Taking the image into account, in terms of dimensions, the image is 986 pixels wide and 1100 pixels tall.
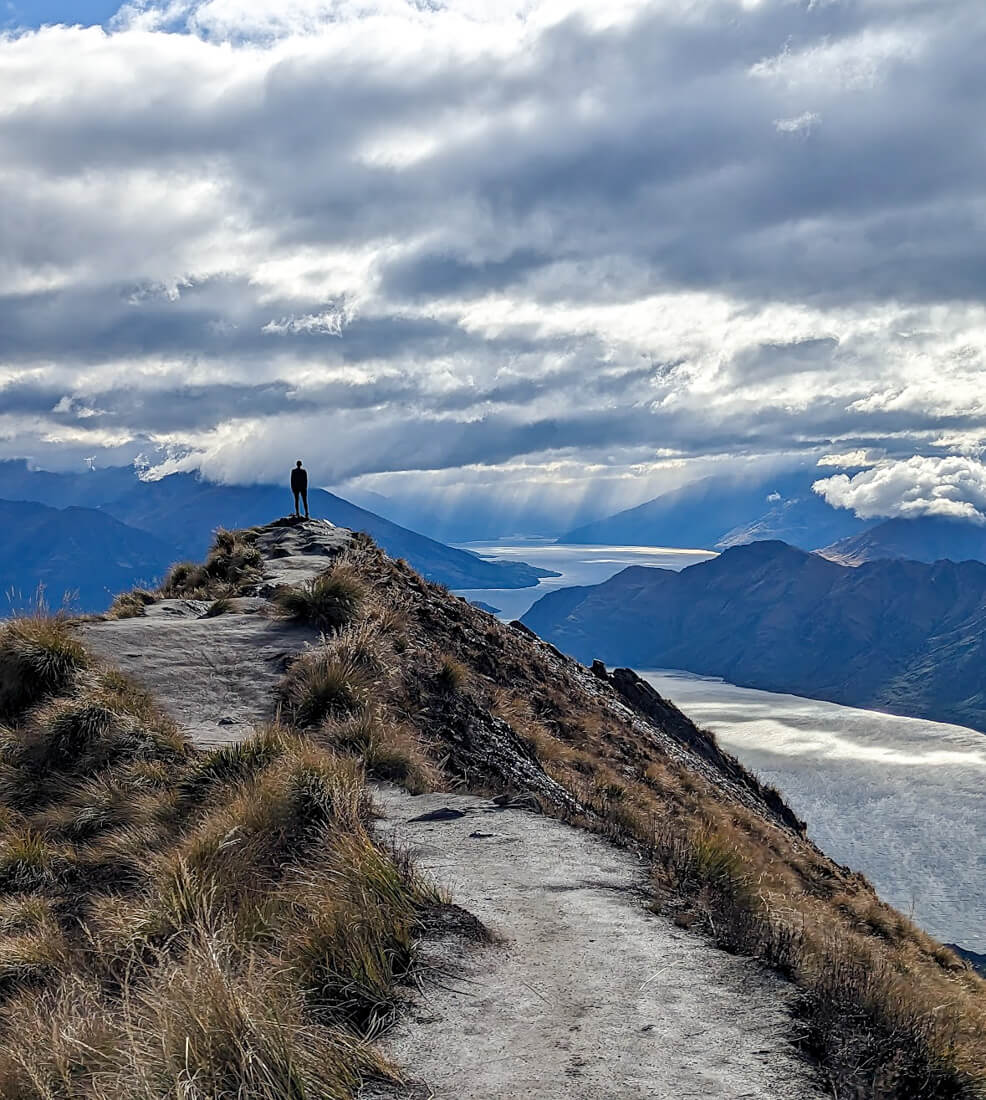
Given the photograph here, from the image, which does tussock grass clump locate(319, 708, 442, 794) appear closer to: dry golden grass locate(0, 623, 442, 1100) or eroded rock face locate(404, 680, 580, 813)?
dry golden grass locate(0, 623, 442, 1100)

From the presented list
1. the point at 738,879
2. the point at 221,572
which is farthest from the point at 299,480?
the point at 738,879

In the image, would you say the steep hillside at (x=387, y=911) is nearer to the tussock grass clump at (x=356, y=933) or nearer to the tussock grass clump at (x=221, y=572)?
the tussock grass clump at (x=356, y=933)

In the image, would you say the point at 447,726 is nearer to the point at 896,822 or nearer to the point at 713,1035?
the point at 713,1035

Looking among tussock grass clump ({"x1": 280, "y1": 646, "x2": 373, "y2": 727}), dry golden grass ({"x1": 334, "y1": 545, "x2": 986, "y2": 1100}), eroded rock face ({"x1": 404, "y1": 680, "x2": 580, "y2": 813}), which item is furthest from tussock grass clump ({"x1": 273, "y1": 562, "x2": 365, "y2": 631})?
eroded rock face ({"x1": 404, "y1": 680, "x2": 580, "y2": 813})

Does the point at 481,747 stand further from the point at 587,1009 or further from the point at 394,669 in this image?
the point at 587,1009

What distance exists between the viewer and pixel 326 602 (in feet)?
66.1

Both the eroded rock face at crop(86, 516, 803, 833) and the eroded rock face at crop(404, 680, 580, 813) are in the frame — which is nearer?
the eroded rock face at crop(404, 680, 580, 813)

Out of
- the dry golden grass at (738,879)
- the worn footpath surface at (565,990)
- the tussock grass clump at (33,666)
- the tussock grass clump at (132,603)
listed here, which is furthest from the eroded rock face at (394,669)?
the worn footpath surface at (565,990)

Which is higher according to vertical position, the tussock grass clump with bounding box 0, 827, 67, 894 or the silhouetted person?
the silhouetted person

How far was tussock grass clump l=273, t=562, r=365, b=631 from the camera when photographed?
19.9 metres

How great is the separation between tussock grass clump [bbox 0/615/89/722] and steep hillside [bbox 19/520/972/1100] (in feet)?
0.22

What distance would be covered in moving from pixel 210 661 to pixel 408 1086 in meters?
13.8

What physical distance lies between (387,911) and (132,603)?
64.3 feet

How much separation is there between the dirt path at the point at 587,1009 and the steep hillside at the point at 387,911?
0.03m
